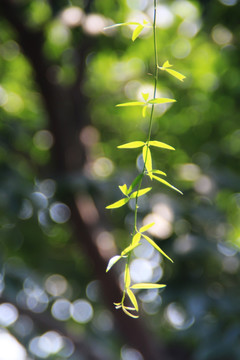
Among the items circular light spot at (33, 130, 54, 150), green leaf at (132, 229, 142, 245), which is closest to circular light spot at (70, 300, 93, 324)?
circular light spot at (33, 130, 54, 150)

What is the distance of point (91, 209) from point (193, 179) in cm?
44

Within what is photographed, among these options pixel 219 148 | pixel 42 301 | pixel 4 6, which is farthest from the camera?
pixel 42 301

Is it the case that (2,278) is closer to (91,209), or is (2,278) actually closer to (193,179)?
(91,209)

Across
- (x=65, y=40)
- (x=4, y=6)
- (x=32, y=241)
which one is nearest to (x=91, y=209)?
(x=32, y=241)

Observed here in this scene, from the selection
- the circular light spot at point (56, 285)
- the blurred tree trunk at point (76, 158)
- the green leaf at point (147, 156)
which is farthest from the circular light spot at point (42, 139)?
the green leaf at point (147, 156)

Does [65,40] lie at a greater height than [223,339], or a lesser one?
greater

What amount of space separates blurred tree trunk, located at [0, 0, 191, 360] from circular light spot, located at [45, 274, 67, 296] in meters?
0.47

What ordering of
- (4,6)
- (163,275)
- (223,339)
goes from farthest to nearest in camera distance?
(163,275) → (4,6) → (223,339)

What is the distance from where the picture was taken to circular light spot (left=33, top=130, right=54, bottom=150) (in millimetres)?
1980

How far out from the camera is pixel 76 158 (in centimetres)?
175

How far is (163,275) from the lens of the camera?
5.45 ft

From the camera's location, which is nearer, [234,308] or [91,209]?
[234,308]

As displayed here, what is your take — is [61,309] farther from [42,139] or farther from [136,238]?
[136,238]

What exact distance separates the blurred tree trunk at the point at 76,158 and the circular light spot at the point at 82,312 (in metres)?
0.45
